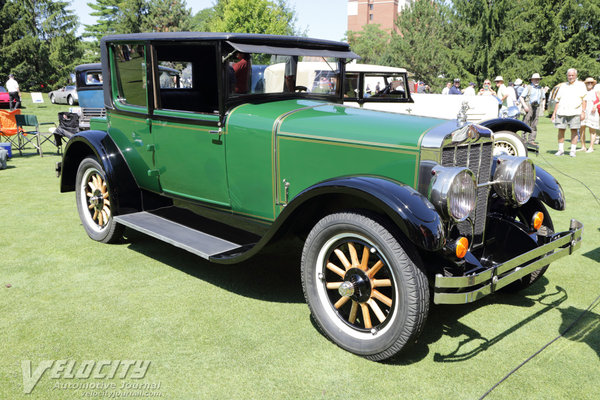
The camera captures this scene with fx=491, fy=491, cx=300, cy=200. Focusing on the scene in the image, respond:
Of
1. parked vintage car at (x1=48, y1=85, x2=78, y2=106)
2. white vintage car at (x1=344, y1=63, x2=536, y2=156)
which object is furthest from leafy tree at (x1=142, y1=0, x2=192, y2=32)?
white vintage car at (x1=344, y1=63, x2=536, y2=156)

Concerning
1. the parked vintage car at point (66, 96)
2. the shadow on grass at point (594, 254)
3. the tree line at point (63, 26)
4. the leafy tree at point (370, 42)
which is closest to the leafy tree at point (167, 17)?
the tree line at point (63, 26)

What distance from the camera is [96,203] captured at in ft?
15.8

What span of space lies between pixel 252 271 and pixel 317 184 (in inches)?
58.5

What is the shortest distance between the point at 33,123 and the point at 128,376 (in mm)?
9065

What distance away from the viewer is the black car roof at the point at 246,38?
3.60 meters

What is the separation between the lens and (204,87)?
184 inches

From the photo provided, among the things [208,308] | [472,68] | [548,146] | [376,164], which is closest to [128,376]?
[208,308]

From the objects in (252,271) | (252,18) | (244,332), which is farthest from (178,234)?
(252,18)

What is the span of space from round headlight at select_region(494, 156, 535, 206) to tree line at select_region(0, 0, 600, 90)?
81.8 ft

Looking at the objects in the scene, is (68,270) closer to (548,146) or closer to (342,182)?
(342,182)

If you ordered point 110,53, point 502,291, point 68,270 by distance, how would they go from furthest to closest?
point 110,53, point 68,270, point 502,291

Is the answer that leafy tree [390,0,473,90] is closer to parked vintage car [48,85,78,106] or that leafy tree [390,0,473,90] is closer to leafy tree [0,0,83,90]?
parked vintage car [48,85,78,106]

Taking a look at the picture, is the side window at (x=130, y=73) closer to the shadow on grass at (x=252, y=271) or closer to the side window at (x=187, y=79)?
the side window at (x=187, y=79)

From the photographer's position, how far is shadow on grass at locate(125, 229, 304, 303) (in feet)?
12.1
